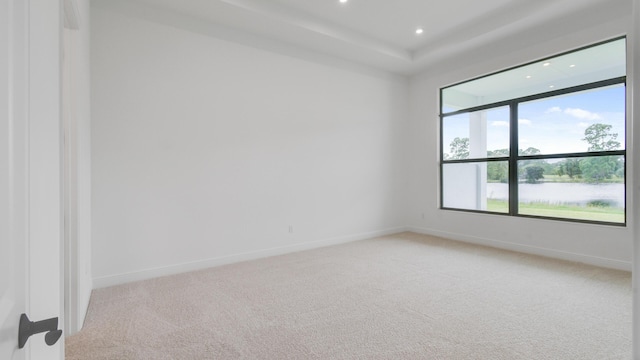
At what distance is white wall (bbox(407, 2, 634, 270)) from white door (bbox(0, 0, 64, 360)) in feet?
15.5

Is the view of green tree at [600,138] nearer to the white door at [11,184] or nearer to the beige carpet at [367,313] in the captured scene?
the beige carpet at [367,313]

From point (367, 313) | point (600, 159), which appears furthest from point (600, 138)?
point (367, 313)

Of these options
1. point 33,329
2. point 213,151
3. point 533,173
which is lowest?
point 33,329

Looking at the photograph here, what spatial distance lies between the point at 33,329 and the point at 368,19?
4.56 meters

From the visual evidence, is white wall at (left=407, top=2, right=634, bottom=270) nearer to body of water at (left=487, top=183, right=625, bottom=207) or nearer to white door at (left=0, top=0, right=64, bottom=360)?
body of water at (left=487, top=183, right=625, bottom=207)

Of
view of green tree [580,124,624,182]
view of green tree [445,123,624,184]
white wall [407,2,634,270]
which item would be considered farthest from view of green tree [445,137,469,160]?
view of green tree [580,124,624,182]

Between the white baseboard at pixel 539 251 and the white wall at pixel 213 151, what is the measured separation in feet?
4.54

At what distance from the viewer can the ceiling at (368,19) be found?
355 centimetres

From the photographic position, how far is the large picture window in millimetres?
3701

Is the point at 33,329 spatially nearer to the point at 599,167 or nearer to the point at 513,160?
the point at 599,167

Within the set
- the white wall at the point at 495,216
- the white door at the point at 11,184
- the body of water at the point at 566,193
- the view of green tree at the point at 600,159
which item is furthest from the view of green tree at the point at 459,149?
the white door at the point at 11,184

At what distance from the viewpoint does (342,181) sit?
201 inches

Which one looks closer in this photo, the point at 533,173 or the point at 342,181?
the point at 533,173

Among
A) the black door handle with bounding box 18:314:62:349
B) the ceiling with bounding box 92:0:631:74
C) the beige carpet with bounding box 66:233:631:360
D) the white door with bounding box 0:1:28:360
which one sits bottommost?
the beige carpet with bounding box 66:233:631:360
